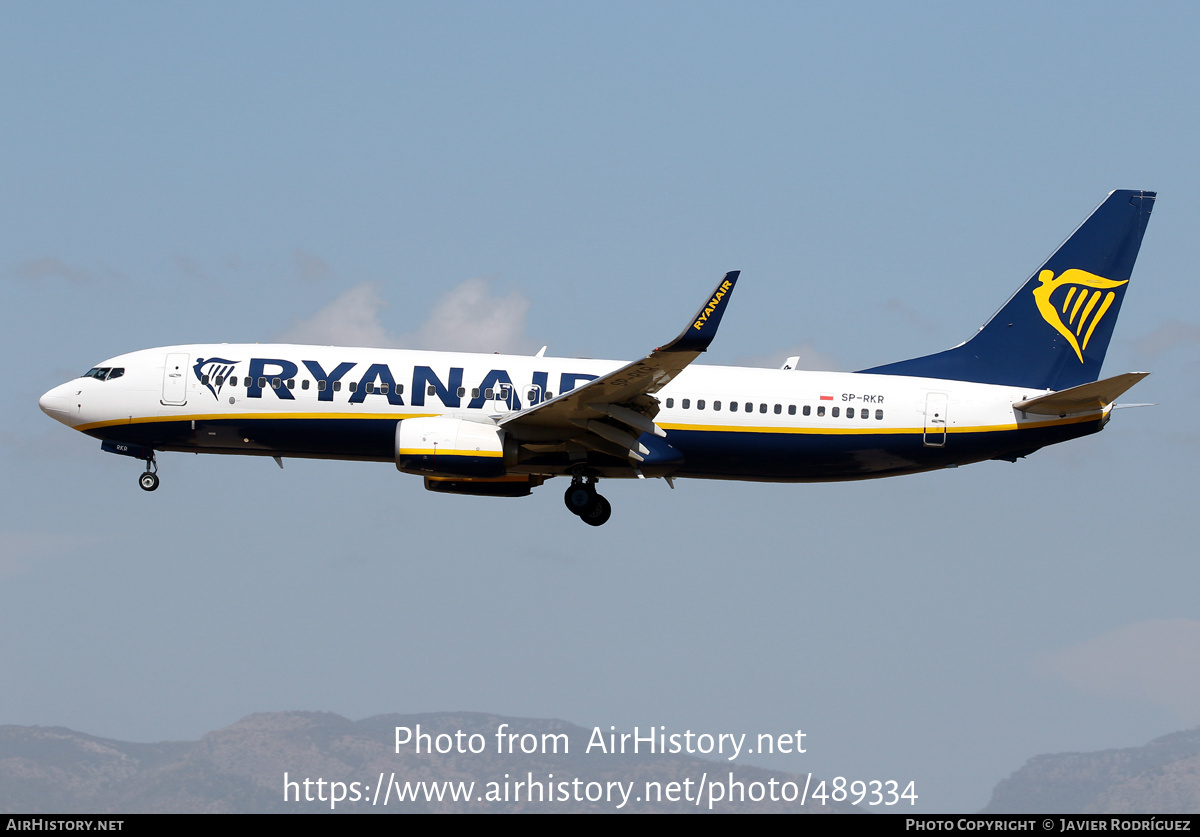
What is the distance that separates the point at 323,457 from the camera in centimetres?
4041

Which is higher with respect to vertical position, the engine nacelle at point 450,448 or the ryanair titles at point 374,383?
the ryanair titles at point 374,383

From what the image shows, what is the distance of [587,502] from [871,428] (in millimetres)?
8662

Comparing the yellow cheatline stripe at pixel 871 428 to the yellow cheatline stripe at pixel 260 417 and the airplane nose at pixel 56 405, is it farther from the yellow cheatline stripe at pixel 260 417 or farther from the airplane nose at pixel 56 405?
the airplane nose at pixel 56 405

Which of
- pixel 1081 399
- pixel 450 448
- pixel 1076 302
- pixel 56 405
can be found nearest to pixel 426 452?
pixel 450 448

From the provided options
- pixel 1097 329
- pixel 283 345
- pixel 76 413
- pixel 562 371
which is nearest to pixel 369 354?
pixel 283 345

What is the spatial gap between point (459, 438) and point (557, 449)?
130 inches

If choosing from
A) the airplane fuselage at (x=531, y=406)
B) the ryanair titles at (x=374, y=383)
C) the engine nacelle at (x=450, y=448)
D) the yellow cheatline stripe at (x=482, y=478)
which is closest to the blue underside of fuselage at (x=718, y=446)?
the airplane fuselage at (x=531, y=406)

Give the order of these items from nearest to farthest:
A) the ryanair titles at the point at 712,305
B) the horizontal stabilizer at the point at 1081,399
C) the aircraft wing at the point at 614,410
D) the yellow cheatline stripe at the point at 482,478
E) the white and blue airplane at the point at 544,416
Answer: the ryanair titles at the point at 712,305
the aircraft wing at the point at 614,410
the horizontal stabilizer at the point at 1081,399
the yellow cheatline stripe at the point at 482,478
the white and blue airplane at the point at 544,416

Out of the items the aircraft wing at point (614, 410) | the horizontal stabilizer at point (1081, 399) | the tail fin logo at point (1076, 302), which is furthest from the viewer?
the tail fin logo at point (1076, 302)

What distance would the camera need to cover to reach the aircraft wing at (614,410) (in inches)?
1394

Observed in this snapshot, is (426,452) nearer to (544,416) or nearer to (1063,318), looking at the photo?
(544,416)

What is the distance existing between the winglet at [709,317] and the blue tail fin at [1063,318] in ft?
32.5

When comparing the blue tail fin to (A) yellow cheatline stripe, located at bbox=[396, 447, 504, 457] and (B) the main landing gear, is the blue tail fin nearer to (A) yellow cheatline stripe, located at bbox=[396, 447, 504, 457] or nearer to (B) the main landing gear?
(B) the main landing gear
